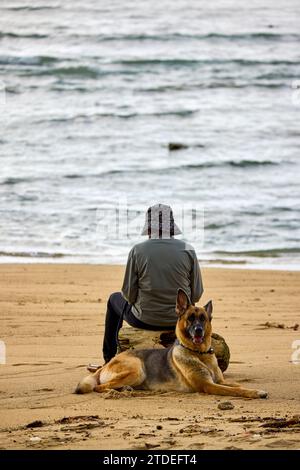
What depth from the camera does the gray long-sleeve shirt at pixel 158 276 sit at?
8.49m

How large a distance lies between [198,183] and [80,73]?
14.9 meters

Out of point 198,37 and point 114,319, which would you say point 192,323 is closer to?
point 114,319

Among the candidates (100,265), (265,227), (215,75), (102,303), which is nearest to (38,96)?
(215,75)

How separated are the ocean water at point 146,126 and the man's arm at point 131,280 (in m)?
8.64

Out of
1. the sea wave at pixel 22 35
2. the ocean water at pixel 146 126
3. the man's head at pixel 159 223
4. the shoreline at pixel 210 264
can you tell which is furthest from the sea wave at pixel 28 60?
the man's head at pixel 159 223

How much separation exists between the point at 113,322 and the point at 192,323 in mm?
1135

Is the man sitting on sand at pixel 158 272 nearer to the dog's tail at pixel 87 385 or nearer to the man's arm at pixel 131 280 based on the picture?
the man's arm at pixel 131 280

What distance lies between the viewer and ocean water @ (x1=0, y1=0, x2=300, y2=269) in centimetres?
1983

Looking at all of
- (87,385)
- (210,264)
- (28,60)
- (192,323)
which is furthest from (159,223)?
(28,60)

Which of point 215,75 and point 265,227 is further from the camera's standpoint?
point 215,75

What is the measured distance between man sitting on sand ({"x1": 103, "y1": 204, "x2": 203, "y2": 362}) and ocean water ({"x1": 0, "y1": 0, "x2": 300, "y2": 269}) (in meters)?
8.61

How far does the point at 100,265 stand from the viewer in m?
16.6

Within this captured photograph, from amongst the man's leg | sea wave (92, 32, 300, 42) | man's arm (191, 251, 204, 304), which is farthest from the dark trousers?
sea wave (92, 32, 300, 42)

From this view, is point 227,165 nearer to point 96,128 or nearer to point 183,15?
point 96,128
